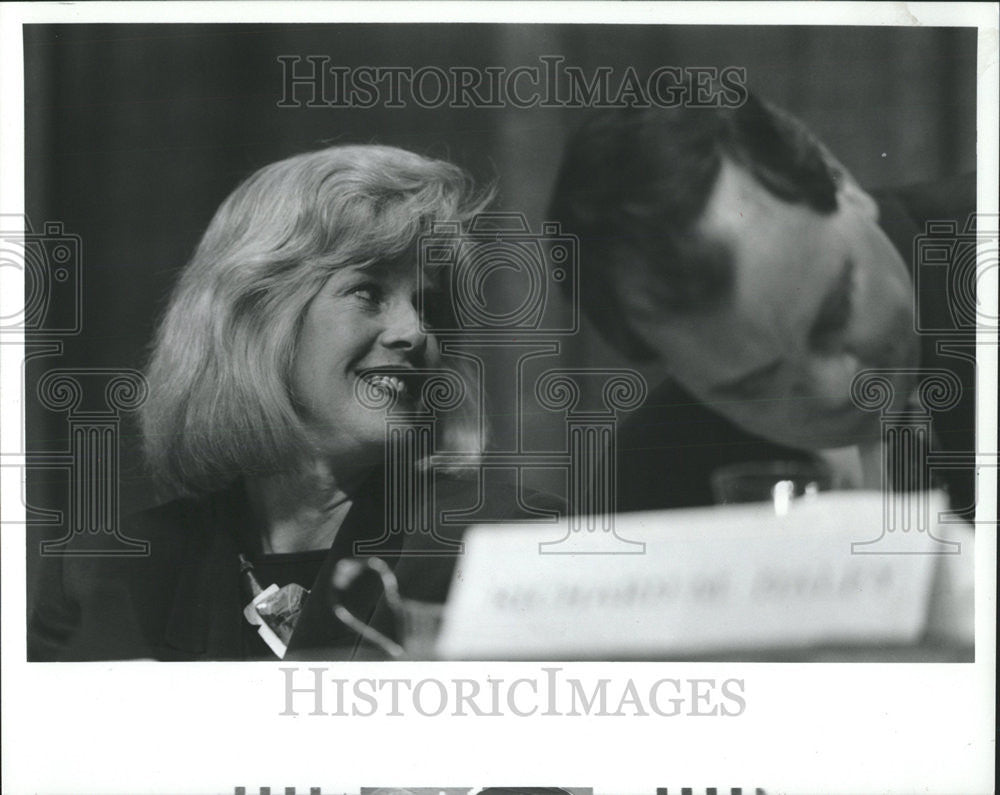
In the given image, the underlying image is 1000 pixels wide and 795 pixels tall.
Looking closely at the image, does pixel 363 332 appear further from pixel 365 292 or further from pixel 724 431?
pixel 724 431

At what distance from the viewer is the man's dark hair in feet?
10.1

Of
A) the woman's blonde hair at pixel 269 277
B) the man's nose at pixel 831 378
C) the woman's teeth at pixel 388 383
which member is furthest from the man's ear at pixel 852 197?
the woman's teeth at pixel 388 383

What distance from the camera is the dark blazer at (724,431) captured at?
121 inches

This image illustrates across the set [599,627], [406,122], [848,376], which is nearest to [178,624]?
[599,627]

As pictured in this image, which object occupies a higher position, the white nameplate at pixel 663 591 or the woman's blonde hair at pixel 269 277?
the woman's blonde hair at pixel 269 277

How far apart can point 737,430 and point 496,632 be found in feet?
2.55

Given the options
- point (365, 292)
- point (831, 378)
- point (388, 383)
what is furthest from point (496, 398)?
point (831, 378)

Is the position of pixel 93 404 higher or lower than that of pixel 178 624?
higher

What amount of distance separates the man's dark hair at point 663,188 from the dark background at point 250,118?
0.20ft

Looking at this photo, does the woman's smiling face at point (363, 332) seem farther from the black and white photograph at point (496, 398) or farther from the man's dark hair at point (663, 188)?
the man's dark hair at point (663, 188)

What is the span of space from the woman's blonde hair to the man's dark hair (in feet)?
0.95

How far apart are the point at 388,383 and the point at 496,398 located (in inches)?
10.6

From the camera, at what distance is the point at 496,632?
10.1 ft

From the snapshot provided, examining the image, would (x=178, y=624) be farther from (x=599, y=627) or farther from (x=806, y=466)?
(x=806, y=466)
